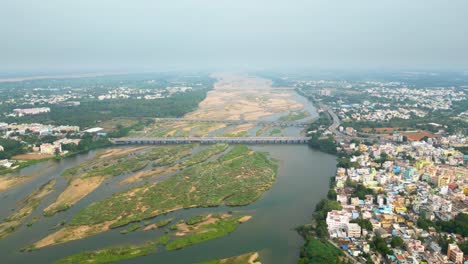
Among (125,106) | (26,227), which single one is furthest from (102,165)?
(125,106)

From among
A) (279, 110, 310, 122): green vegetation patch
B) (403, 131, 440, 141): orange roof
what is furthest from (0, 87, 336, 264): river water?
(279, 110, 310, 122): green vegetation patch

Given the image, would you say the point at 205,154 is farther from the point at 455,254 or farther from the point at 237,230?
the point at 455,254

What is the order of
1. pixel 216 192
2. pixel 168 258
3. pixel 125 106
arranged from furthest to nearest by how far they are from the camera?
pixel 125 106
pixel 216 192
pixel 168 258

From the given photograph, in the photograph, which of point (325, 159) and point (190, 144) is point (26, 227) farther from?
point (325, 159)

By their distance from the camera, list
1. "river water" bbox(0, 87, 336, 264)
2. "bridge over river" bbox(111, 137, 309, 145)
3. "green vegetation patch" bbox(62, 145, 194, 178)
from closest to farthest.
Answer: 1. "river water" bbox(0, 87, 336, 264)
2. "green vegetation patch" bbox(62, 145, 194, 178)
3. "bridge over river" bbox(111, 137, 309, 145)

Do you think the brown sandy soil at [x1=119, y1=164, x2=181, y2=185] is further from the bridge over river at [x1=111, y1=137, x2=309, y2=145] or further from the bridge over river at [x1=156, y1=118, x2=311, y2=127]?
the bridge over river at [x1=156, y1=118, x2=311, y2=127]

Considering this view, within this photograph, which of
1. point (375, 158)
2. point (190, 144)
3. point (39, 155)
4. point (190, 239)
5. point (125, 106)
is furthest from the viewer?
point (125, 106)
